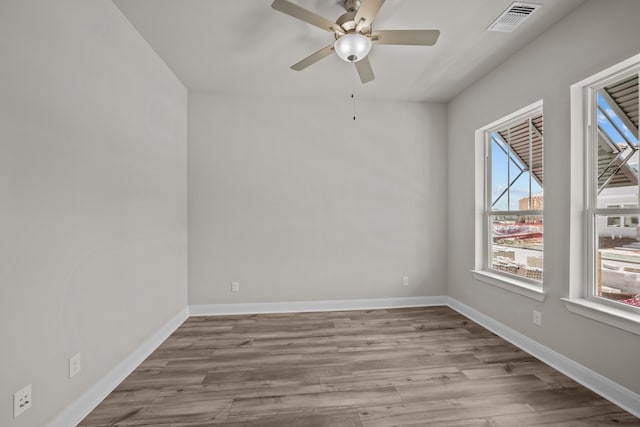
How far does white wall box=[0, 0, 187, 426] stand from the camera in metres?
1.33

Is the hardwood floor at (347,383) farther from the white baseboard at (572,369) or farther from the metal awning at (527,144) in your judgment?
the metal awning at (527,144)

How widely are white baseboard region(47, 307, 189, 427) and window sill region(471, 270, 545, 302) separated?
3.35 metres

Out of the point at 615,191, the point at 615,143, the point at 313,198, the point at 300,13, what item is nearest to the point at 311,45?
the point at 300,13

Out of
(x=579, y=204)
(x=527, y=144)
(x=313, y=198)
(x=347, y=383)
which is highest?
(x=527, y=144)

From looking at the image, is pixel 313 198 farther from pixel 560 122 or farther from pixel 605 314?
pixel 605 314

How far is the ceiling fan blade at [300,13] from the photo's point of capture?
1.70 meters

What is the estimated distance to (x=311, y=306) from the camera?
364 cm

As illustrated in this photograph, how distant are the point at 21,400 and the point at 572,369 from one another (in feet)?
11.0

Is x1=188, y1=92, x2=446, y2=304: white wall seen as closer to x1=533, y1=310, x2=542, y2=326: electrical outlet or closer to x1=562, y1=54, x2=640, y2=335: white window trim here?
x1=533, y1=310, x2=542, y2=326: electrical outlet

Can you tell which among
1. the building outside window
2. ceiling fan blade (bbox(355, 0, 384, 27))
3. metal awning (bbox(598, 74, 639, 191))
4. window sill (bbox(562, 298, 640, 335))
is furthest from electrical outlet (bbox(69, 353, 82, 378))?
metal awning (bbox(598, 74, 639, 191))

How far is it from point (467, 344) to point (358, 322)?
1.11 meters

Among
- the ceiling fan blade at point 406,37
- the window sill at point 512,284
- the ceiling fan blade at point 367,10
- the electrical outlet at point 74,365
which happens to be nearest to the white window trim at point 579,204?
the window sill at point 512,284

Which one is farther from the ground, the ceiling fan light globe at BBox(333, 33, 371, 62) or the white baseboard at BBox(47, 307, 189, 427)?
the ceiling fan light globe at BBox(333, 33, 371, 62)

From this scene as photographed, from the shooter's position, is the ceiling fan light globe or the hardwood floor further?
the ceiling fan light globe
